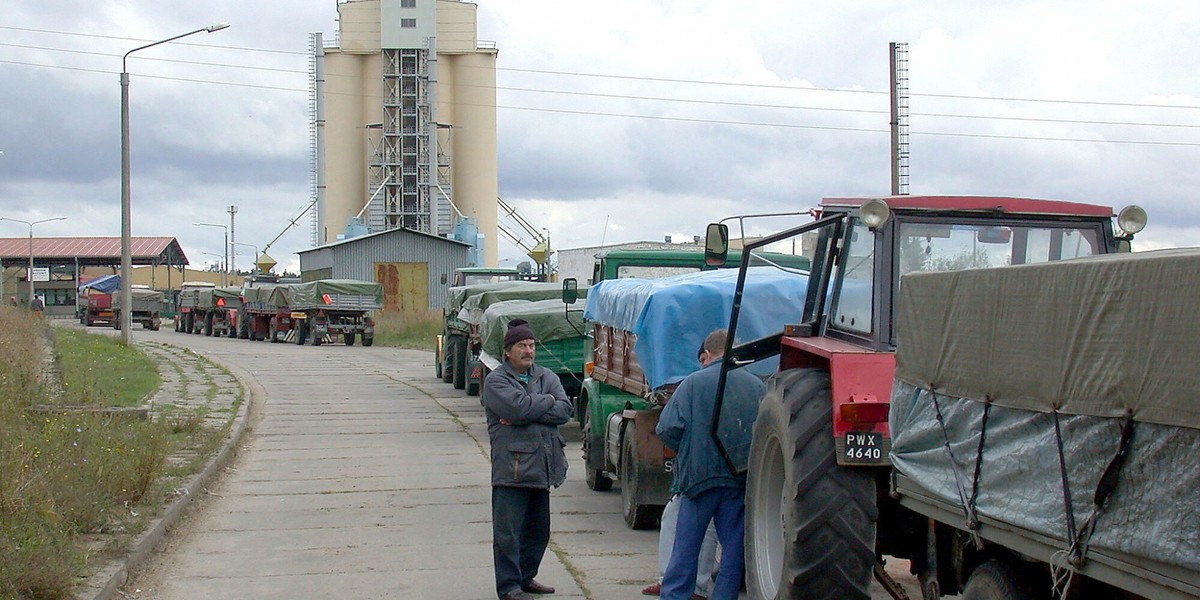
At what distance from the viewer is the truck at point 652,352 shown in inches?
370

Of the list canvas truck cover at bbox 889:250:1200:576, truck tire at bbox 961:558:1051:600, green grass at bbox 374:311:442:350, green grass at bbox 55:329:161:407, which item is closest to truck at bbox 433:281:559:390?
green grass at bbox 55:329:161:407

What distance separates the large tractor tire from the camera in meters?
26.3

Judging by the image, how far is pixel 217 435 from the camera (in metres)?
16.1

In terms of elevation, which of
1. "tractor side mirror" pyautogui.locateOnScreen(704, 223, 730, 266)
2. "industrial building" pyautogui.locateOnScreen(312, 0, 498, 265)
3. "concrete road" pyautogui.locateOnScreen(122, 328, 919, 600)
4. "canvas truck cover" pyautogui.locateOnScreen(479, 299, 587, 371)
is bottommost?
"concrete road" pyautogui.locateOnScreen(122, 328, 919, 600)

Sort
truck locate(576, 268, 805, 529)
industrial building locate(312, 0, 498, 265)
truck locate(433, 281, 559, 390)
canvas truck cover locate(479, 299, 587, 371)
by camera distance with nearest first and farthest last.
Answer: truck locate(576, 268, 805, 529), canvas truck cover locate(479, 299, 587, 371), truck locate(433, 281, 559, 390), industrial building locate(312, 0, 498, 265)

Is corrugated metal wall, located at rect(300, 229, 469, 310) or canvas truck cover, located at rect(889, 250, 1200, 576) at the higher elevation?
corrugated metal wall, located at rect(300, 229, 469, 310)

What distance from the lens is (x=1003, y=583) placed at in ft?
14.4

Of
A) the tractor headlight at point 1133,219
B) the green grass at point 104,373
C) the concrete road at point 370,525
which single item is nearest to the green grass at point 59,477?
the green grass at point 104,373

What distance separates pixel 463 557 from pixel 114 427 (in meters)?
5.11

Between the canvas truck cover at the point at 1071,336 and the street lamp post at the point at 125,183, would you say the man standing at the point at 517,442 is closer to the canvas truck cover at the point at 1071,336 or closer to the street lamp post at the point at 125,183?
the canvas truck cover at the point at 1071,336

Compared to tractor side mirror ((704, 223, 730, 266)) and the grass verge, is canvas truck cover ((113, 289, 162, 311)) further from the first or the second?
tractor side mirror ((704, 223, 730, 266))

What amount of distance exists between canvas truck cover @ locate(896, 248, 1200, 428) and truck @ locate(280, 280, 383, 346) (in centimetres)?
4130

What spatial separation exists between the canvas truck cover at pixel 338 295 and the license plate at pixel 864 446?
40553mm

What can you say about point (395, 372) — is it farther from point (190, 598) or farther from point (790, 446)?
point (790, 446)
